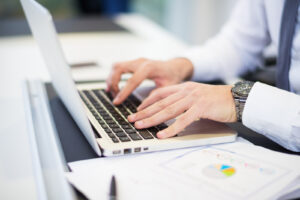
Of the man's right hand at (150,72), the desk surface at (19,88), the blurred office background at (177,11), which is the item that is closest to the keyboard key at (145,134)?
the desk surface at (19,88)

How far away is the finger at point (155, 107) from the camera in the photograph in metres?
0.76

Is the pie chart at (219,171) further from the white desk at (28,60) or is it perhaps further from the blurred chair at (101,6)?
the blurred chair at (101,6)

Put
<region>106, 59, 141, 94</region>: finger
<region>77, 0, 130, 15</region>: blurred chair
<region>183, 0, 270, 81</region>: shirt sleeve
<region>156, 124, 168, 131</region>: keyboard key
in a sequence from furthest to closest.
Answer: <region>77, 0, 130, 15</region>: blurred chair
<region>183, 0, 270, 81</region>: shirt sleeve
<region>106, 59, 141, 94</region>: finger
<region>156, 124, 168, 131</region>: keyboard key

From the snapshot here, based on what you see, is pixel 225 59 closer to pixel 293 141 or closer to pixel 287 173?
pixel 293 141

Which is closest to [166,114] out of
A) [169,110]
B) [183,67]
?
[169,110]

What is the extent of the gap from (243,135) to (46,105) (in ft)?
1.52

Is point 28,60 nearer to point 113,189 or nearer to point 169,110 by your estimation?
point 169,110

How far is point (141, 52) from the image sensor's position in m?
1.60

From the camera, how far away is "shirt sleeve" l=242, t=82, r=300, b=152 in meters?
0.70

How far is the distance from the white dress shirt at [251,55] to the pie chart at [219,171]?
17 cm

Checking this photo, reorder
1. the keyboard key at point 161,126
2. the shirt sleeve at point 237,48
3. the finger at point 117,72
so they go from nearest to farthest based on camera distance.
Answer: the keyboard key at point 161,126 → the finger at point 117,72 → the shirt sleeve at point 237,48

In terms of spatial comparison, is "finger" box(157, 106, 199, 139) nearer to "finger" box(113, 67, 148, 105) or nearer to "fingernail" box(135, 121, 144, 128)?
"fingernail" box(135, 121, 144, 128)

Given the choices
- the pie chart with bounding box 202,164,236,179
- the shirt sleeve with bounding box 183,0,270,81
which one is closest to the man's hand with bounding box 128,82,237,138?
the pie chart with bounding box 202,164,236,179

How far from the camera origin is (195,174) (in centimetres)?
59
